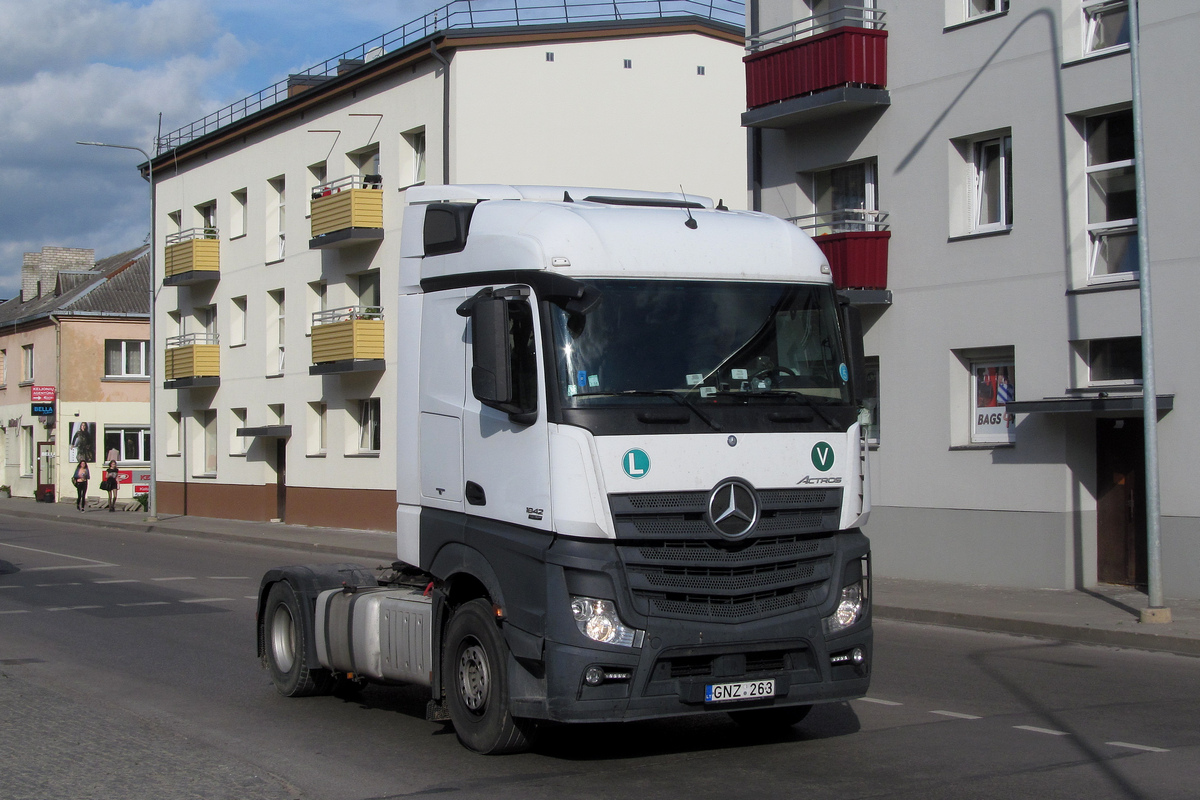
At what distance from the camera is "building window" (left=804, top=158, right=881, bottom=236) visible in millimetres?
19438

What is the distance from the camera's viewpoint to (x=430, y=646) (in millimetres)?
7980

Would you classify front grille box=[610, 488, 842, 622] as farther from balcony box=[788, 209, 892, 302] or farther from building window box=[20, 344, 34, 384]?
building window box=[20, 344, 34, 384]

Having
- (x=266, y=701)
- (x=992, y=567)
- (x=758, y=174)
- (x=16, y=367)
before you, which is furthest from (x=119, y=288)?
(x=266, y=701)

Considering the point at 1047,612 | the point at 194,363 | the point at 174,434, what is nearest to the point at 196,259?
the point at 194,363

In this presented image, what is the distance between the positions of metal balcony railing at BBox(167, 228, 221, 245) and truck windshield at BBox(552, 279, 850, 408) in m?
32.7

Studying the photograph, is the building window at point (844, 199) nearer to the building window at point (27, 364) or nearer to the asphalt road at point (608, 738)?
the asphalt road at point (608, 738)

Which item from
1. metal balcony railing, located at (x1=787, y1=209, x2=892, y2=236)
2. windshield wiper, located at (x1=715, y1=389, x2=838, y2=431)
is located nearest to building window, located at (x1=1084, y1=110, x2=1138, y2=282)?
metal balcony railing, located at (x1=787, y1=209, x2=892, y2=236)

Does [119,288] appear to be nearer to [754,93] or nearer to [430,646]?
[754,93]

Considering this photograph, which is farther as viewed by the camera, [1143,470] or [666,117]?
[666,117]

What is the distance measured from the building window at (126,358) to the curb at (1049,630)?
1556 inches

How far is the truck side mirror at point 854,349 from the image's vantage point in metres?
7.78

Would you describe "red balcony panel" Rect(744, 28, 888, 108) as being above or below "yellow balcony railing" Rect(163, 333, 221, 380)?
above

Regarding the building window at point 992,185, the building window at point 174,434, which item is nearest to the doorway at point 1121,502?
the building window at point 992,185

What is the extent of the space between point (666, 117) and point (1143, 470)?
53.0 feet
